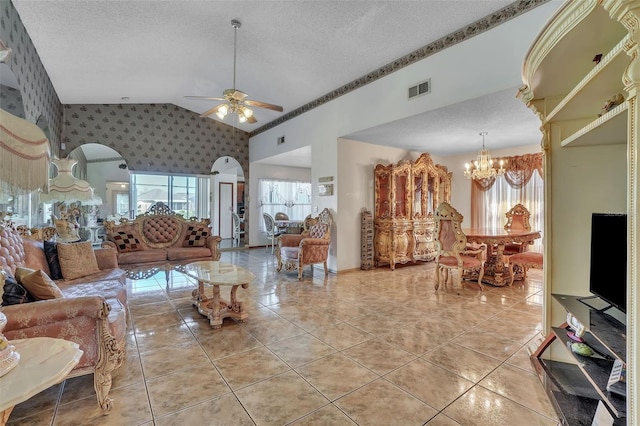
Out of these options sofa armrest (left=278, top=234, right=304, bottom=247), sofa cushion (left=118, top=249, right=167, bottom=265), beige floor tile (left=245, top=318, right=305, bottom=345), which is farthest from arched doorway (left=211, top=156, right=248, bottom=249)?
beige floor tile (left=245, top=318, right=305, bottom=345)

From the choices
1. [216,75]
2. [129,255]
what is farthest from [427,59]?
[129,255]

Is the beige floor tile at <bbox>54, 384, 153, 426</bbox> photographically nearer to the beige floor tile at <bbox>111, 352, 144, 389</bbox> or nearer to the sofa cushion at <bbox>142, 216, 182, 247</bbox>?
the beige floor tile at <bbox>111, 352, 144, 389</bbox>

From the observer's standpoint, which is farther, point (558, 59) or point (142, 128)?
point (142, 128)

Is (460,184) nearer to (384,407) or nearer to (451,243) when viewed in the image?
(451,243)

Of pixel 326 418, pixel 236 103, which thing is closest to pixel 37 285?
pixel 326 418

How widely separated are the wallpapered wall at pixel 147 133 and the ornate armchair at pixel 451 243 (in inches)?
222

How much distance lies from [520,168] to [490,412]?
18.0 feet

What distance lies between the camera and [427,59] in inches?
144

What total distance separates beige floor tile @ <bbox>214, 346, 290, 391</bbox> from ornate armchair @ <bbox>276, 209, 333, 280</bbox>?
2.46 metres

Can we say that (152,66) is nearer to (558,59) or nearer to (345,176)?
(345,176)

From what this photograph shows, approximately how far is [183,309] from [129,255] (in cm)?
156

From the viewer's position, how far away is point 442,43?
350 centimetres

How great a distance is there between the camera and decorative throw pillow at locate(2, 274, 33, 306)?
1.66 m

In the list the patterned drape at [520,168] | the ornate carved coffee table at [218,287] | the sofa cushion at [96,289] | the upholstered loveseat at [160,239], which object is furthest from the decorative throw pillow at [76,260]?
the patterned drape at [520,168]
